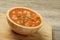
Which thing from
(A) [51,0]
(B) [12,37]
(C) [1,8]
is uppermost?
(A) [51,0]

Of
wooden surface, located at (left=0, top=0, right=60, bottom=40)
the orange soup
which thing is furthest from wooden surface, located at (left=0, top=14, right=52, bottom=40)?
wooden surface, located at (left=0, top=0, right=60, bottom=40)

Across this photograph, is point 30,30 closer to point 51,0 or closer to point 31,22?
point 31,22

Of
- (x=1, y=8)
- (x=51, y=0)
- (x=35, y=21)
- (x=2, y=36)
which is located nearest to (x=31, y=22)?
(x=35, y=21)

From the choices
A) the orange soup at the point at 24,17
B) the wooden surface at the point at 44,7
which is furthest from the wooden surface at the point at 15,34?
the wooden surface at the point at 44,7

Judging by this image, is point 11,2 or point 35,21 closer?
point 35,21

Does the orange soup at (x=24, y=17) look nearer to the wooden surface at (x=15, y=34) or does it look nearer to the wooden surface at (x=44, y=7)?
the wooden surface at (x=15, y=34)

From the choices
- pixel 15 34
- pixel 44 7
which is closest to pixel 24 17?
pixel 15 34
